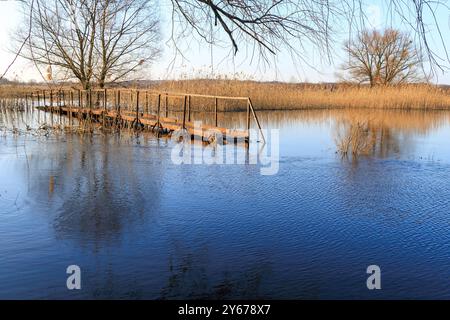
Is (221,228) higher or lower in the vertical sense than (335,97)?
lower

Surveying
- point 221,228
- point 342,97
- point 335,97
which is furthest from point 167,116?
point 342,97

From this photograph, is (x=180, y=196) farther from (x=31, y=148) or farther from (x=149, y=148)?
(x=31, y=148)

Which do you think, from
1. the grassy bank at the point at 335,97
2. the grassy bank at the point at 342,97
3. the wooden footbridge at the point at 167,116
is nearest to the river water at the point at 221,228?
the wooden footbridge at the point at 167,116

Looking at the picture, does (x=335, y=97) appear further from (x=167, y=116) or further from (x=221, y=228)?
(x=221, y=228)

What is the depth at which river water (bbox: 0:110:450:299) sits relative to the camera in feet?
11.9

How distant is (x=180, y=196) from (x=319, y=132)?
1009cm

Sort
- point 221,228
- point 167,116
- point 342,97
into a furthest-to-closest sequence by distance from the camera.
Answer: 1. point 342,97
2. point 167,116
3. point 221,228

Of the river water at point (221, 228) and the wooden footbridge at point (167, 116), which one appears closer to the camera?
the river water at point (221, 228)

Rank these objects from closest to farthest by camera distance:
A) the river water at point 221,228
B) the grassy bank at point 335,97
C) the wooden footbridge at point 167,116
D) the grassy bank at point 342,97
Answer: the river water at point 221,228 < the wooden footbridge at point 167,116 < the grassy bank at point 335,97 < the grassy bank at point 342,97

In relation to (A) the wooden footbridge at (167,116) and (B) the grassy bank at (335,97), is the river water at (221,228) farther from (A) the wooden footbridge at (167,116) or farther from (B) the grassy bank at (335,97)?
(B) the grassy bank at (335,97)

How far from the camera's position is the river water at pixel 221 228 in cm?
363

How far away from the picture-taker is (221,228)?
5016 millimetres

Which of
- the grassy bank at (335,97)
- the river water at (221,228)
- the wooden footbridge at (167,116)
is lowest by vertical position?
the river water at (221,228)

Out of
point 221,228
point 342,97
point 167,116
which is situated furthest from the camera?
point 342,97
